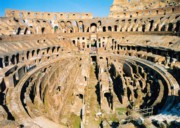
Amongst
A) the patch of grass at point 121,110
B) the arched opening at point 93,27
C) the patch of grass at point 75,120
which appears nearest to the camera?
the patch of grass at point 75,120

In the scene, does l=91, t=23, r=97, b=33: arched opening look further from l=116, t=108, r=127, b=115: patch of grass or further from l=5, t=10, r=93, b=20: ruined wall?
l=116, t=108, r=127, b=115: patch of grass

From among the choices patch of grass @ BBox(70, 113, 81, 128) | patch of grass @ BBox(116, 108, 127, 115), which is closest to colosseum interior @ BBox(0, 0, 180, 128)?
patch of grass @ BBox(70, 113, 81, 128)

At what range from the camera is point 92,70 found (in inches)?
1366

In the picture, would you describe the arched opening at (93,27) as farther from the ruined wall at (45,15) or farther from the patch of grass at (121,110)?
the patch of grass at (121,110)

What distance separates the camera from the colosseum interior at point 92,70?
15.4m

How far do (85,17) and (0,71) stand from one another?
121 feet

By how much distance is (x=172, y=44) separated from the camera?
99.8 ft

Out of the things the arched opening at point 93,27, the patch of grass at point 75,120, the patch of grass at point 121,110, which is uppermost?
the arched opening at point 93,27

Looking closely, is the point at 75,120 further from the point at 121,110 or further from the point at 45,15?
the point at 45,15

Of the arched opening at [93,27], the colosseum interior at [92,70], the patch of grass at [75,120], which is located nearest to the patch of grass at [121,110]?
the colosseum interior at [92,70]

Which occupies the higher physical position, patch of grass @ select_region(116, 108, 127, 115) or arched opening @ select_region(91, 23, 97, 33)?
arched opening @ select_region(91, 23, 97, 33)

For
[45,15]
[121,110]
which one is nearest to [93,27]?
[45,15]

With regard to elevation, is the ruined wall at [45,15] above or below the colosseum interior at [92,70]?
above

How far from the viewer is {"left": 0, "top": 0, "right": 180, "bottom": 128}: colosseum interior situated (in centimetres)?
1538
